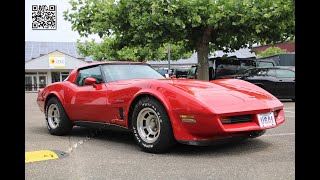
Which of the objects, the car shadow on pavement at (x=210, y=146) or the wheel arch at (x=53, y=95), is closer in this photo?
the car shadow on pavement at (x=210, y=146)

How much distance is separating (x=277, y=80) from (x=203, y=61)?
3461 mm

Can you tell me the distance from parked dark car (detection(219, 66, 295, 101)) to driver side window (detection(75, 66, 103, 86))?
780 centimetres

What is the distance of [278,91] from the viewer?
12133 millimetres

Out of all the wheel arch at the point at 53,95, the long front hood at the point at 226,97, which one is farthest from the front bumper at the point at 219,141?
the wheel arch at the point at 53,95

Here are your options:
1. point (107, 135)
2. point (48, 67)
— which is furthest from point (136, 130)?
point (48, 67)

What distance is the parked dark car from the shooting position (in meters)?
12.1

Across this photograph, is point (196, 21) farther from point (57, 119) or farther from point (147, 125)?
point (147, 125)

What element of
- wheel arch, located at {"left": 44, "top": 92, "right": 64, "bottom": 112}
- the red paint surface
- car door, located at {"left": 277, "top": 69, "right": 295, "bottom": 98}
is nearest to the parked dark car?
car door, located at {"left": 277, "top": 69, "right": 295, "bottom": 98}

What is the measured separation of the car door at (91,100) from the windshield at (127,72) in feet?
0.45

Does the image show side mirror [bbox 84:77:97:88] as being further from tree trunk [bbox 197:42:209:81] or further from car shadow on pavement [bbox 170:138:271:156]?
tree trunk [bbox 197:42:209:81]

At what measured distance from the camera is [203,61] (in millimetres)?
14742

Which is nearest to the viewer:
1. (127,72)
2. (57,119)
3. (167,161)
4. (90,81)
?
(167,161)

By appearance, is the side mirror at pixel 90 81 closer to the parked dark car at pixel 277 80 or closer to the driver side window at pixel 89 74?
the driver side window at pixel 89 74

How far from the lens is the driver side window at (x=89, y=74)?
544 cm
